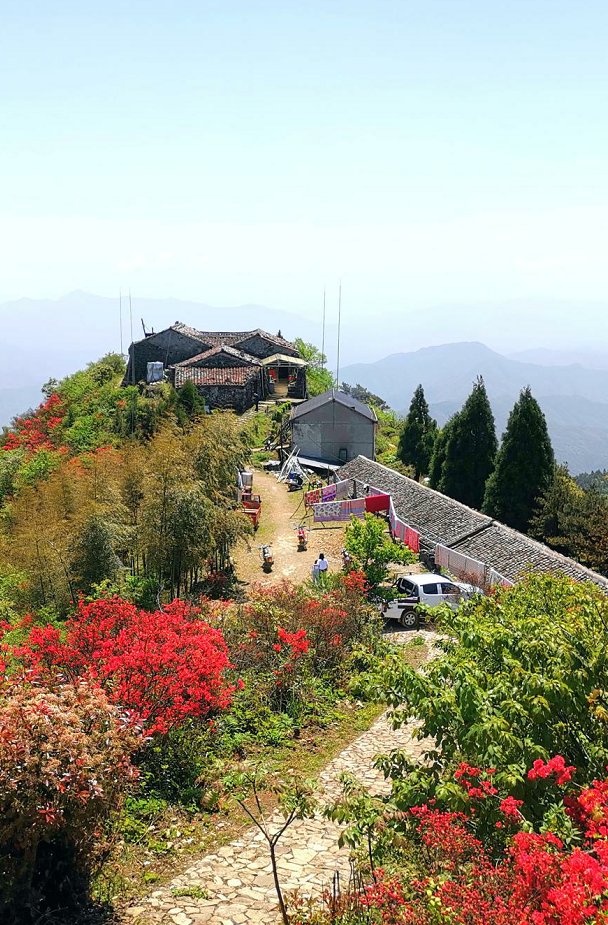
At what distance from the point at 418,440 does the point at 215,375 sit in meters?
13.7

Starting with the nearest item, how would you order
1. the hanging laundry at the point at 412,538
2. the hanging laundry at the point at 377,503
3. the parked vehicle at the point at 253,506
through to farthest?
the hanging laundry at the point at 412,538 → the parked vehicle at the point at 253,506 → the hanging laundry at the point at 377,503

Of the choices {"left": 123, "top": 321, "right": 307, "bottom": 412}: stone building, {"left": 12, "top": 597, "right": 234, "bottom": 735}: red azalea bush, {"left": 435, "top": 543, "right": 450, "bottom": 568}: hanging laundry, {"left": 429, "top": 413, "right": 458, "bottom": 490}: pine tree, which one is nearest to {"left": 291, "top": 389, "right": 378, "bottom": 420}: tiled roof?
{"left": 429, "top": 413, "right": 458, "bottom": 490}: pine tree

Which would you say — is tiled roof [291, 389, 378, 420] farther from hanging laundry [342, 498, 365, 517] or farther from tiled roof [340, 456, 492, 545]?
hanging laundry [342, 498, 365, 517]

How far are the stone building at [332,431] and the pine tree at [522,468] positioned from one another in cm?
1144

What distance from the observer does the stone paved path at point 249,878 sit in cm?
744

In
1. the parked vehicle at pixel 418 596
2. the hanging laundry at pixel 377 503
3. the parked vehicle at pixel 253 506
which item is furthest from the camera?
the hanging laundry at pixel 377 503

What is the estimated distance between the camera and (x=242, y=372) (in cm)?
4822

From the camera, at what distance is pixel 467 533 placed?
2475cm

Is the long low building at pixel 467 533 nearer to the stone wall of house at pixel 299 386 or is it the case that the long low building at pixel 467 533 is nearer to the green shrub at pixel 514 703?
the green shrub at pixel 514 703

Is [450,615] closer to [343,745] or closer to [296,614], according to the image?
[343,745]

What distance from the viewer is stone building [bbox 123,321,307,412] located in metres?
46.5

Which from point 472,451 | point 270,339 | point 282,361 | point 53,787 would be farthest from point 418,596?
point 270,339

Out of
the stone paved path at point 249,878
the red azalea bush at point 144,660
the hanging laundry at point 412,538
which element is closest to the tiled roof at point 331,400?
the hanging laundry at point 412,538

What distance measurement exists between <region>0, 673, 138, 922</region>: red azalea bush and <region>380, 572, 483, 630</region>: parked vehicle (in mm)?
11765
